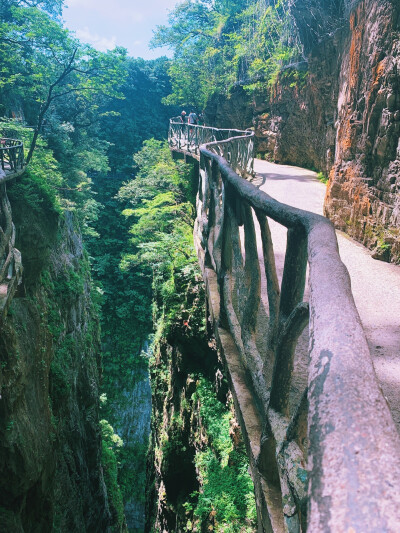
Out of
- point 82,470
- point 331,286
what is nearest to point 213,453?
point 331,286

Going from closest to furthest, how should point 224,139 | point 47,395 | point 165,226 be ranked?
point 47,395 < point 165,226 < point 224,139

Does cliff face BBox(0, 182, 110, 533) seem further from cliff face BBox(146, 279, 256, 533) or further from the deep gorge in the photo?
cliff face BBox(146, 279, 256, 533)

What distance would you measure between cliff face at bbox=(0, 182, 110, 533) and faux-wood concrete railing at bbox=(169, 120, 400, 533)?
3745 mm

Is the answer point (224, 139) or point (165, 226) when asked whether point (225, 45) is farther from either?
point (165, 226)

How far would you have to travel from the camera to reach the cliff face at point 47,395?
4844 millimetres

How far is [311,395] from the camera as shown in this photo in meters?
0.70

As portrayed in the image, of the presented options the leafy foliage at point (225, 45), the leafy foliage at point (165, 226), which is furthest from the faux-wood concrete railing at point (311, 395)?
the leafy foliage at point (225, 45)

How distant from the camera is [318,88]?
11617 mm

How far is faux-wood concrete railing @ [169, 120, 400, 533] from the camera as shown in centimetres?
52

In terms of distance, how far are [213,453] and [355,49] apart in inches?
227

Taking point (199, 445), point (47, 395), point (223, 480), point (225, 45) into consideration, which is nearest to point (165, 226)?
point (47, 395)

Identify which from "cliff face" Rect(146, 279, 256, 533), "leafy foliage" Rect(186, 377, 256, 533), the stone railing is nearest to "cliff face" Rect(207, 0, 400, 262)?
"cliff face" Rect(146, 279, 256, 533)

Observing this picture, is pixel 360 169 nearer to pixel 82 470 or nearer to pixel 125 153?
pixel 82 470

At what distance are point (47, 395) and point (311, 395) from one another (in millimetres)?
6951
